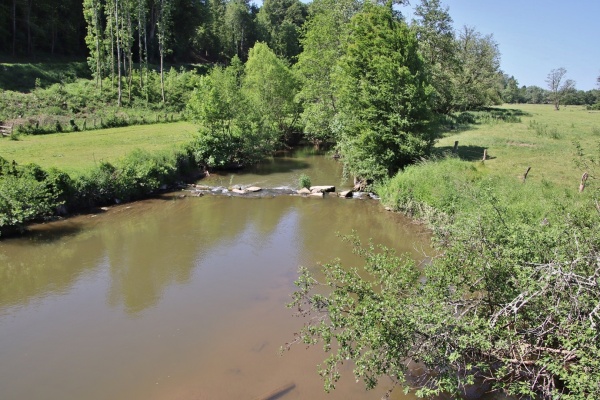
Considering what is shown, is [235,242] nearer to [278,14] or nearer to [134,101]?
[134,101]

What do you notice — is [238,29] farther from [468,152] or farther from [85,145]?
[468,152]

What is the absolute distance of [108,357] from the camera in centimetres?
1116

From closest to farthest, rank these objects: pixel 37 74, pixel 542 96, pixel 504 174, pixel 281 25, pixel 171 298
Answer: pixel 171 298 → pixel 504 174 → pixel 37 74 → pixel 281 25 → pixel 542 96

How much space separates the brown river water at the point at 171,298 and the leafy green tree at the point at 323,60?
14108mm

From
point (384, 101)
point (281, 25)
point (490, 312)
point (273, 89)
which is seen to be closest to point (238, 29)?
point (281, 25)

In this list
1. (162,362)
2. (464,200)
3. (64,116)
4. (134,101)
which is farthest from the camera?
(134,101)

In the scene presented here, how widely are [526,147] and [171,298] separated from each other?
31.6 metres

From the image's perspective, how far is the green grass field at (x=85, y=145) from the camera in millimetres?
26469

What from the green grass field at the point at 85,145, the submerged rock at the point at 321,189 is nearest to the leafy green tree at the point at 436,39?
the submerged rock at the point at 321,189

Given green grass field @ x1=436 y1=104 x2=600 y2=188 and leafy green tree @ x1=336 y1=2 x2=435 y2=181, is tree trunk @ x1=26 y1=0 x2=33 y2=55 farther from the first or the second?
green grass field @ x1=436 y1=104 x2=600 y2=188

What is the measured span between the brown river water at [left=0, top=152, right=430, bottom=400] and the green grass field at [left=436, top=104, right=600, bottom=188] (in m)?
9.60

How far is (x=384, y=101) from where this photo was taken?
2575 centimetres

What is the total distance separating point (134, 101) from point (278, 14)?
6642 cm

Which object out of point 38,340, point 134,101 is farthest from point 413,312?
point 134,101
